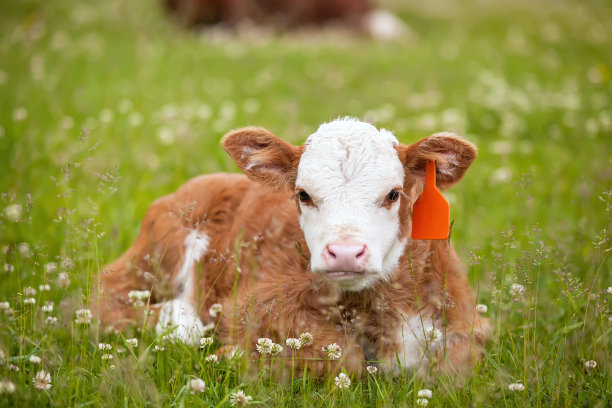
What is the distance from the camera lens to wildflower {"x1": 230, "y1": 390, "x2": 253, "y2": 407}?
8.58 ft

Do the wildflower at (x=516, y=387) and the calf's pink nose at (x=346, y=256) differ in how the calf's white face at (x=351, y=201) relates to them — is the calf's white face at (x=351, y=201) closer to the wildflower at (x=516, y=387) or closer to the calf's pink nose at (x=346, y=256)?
the calf's pink nose at (x=346, y=256)

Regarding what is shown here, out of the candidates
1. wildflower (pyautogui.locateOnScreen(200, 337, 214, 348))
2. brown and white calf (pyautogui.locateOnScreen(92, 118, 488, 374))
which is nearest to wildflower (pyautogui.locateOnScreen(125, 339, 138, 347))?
brown and white calf (pyautogui.locateOnScreen(92, 118, 488, 374))

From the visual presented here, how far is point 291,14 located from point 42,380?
54.7ft

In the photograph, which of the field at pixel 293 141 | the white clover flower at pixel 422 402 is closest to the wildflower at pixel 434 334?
the field at pixel 293 141

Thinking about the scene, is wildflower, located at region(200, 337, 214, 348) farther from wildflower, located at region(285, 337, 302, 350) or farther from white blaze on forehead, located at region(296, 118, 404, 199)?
white blaze on forehead, located at region(296, 118, 404, 199)

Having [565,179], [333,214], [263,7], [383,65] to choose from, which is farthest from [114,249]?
[263,7]

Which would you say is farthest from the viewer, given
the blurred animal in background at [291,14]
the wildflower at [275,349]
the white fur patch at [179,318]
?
the blurred animal in background at [291,14]

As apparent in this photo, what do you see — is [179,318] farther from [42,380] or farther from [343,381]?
[343,381]

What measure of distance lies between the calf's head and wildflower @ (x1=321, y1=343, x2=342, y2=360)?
0.30m

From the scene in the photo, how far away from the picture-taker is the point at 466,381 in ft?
9.50

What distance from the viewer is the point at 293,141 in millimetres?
6355

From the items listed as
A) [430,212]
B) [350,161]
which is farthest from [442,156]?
[350,161]

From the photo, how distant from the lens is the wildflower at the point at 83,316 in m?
3.03

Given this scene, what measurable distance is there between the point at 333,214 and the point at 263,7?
16.2m
